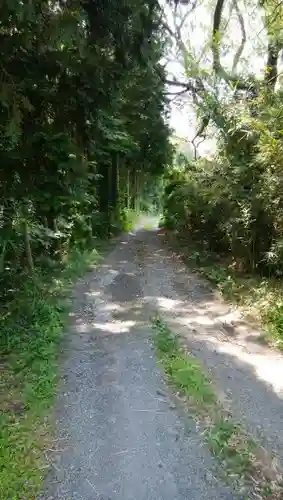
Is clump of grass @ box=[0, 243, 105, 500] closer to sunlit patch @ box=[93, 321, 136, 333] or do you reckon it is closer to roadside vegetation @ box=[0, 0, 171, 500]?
roadside vegetation @ box=[0, 0, 171, 500]

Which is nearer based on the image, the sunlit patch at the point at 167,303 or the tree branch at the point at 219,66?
the sunlit patch at the point at 167,303

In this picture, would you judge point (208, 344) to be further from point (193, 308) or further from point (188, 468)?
point (188, 468)

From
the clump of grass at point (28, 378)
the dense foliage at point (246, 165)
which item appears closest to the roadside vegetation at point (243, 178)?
the dense foliage at point (246, 165)

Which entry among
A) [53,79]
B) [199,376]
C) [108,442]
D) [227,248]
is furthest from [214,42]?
[108,442]

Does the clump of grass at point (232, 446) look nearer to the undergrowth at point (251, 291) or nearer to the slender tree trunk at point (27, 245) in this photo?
the undergrowth at point (251, 291)

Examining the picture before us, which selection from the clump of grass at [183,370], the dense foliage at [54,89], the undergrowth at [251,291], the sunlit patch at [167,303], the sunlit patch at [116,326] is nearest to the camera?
the dense foliage at [54,89]

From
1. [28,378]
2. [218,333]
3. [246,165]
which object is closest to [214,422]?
[28,378]

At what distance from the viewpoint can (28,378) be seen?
4164 mm

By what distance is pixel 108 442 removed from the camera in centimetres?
332

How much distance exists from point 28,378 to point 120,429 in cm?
123

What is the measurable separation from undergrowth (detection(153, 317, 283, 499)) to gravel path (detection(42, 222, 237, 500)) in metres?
0.13

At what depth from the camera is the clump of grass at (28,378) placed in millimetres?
2959

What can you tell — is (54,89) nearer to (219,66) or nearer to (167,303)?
(167,303)

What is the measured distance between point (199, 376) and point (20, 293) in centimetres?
262
